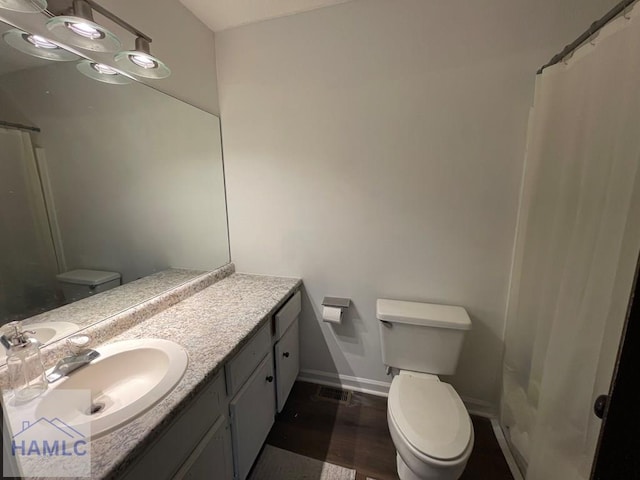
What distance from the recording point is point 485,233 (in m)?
1.50

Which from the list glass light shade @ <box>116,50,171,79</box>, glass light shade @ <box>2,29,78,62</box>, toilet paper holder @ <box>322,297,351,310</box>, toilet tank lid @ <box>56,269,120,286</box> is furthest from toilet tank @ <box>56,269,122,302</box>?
toilet paper holder @ <box>322,297,351,310</box>

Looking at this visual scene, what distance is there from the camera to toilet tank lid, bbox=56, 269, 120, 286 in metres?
1.04

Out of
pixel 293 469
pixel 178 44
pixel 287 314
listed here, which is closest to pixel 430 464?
pixel 293 469

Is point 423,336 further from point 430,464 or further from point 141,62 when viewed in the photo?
point 141,62

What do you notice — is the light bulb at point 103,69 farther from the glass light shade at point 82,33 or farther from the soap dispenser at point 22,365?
the soap dispenser at point 22,365

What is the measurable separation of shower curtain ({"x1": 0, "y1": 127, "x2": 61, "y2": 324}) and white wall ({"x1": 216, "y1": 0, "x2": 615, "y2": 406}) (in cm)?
103

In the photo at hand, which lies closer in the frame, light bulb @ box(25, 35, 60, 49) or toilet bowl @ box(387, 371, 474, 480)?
light bulb @ box(25, 35, 60, 49)

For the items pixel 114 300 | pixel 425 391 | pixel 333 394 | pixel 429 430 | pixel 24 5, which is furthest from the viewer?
pixel 333 394

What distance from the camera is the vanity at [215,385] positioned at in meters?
0.70

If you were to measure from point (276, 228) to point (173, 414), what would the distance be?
124cm

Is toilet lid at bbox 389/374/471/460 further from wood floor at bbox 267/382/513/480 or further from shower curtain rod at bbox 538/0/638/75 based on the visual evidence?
shower curtain rod at bbox 538/0/638/75

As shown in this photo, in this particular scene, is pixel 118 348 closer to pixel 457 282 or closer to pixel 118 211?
pixel 118 211

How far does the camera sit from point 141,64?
1146mm

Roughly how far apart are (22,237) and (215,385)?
2.81 feet
